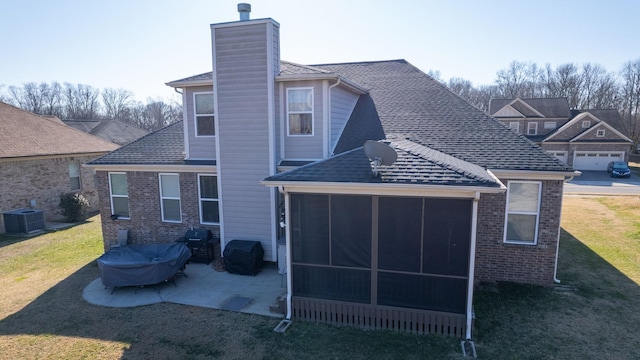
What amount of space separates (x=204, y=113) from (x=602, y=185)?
29.2 meters

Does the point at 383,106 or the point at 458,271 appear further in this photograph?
the point at 383,106

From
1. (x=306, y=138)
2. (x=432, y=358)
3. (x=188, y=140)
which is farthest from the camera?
(x=188, y=140)

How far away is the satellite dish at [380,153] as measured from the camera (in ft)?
22.6

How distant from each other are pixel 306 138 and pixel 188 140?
3.89 metres

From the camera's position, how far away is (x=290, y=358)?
20.6ft

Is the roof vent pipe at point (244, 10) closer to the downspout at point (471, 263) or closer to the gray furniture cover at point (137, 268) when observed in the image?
the gray furniture cover at point (137, 268)

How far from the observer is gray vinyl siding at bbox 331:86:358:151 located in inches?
420

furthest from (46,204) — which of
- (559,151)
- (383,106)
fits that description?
(559,151)

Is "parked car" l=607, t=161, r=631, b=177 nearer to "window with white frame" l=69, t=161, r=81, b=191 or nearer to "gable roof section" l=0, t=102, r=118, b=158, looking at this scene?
"gable roof section" l=0, t=102, r=118, b=158

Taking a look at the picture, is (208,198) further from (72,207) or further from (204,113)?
(72,207)

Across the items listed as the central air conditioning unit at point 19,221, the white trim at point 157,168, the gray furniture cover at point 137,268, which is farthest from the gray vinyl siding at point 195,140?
the central air conditioning unit at point 19,221

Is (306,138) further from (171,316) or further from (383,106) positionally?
(171,316)

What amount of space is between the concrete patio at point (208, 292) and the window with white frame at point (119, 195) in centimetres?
299

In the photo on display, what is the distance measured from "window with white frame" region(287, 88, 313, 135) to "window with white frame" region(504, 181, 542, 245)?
5.55m
